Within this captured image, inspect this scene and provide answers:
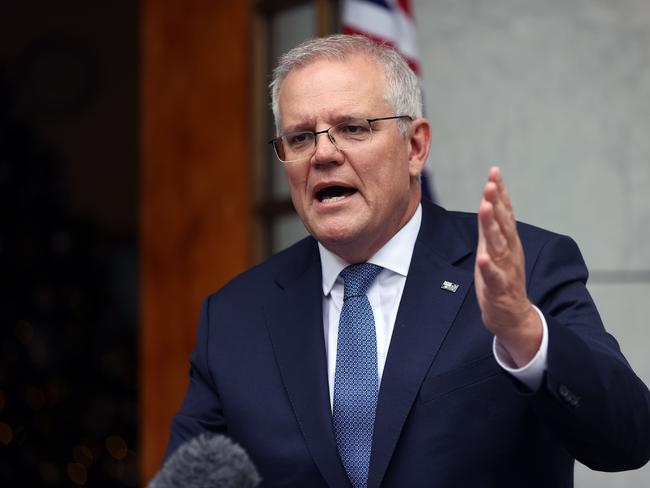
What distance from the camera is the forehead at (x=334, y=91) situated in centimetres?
188

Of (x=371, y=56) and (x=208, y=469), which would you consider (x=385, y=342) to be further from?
(x=208, y=469)

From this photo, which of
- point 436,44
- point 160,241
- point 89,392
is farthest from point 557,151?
point 89,392

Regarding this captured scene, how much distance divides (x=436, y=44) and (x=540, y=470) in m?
1.80

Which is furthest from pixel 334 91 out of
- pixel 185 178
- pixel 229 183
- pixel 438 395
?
pixel 185 178

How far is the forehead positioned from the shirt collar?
23 cm

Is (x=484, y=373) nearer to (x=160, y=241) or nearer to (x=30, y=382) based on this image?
(x=160, y=241)

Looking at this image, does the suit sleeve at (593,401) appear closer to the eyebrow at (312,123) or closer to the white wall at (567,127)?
the eyebrow at (312,123)

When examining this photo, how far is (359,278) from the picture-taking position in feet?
6.43

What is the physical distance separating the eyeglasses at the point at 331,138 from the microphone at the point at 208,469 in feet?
3.45

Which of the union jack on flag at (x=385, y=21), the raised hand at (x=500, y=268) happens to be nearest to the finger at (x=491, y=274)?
the raised hand at (x=500, y=268)

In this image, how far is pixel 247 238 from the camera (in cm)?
381

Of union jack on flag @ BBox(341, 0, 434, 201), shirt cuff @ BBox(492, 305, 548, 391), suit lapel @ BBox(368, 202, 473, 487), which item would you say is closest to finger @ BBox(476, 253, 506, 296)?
shirt cuff @ BBox(492, 305, 548, 391)

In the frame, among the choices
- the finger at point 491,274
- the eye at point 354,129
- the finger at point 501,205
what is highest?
the eye at point 354,129

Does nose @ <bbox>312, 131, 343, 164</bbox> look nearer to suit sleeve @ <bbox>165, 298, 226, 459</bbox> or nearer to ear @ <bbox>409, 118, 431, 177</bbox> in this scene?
ear @ <bbox>409, 118, 431, 177</bbox>
